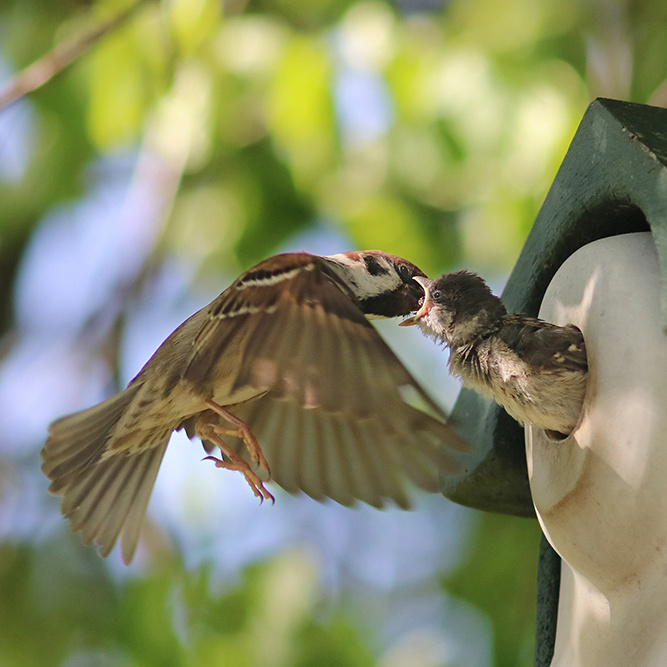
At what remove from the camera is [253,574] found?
141 inches

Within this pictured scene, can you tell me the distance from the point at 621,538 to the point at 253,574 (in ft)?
7.06

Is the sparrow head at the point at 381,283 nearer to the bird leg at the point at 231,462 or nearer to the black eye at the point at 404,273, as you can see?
the black eye at the point at 404,273

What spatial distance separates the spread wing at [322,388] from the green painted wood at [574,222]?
0.37ft

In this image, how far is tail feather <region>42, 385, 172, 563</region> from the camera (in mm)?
2818

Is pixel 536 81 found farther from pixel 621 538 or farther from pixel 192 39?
pixel 621 538

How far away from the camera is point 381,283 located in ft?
8.43

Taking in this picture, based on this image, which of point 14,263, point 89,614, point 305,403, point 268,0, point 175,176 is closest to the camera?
point 305,403

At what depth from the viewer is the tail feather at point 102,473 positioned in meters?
2.82

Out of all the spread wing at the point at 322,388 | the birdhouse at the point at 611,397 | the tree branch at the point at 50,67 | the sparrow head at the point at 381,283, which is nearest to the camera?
the birdhouse at the point at 611,397

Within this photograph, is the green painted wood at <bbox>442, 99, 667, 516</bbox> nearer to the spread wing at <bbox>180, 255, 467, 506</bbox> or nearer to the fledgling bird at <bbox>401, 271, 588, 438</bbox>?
the spread wing at <bbox>180, 255, 467, 506</bbox>

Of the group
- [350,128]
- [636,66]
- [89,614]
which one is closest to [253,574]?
[89,614]

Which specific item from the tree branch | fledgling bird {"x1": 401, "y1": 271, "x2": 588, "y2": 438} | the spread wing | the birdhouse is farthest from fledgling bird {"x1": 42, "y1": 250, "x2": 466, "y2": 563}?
the tree branch

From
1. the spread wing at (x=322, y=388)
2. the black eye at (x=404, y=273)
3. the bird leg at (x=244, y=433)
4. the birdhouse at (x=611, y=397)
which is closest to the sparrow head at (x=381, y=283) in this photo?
the black eye at (x=404, y=273)

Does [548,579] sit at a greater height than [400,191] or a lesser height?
lesser
